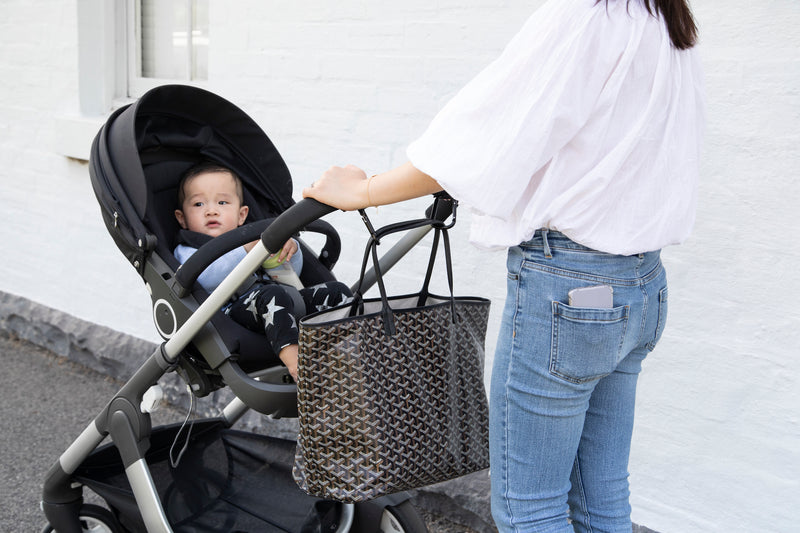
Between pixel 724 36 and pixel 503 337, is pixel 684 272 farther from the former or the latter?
pixel 503 337

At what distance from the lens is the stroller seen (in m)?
2.04

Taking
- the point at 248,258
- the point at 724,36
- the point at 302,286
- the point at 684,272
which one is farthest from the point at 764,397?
the point at 248,258

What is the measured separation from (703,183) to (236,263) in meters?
1.50

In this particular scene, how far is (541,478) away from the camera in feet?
5.31

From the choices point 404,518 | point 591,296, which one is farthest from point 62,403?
point 591,296

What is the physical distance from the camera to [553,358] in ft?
4.98

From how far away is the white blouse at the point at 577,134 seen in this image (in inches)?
55.7

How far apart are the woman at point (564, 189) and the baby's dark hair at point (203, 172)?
109cm

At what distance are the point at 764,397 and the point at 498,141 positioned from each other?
5.13 ft

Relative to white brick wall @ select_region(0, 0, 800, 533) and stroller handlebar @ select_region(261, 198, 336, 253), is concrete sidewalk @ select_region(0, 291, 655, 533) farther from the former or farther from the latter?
stroller handlebar @ select_region(261, 198, 336, 253)

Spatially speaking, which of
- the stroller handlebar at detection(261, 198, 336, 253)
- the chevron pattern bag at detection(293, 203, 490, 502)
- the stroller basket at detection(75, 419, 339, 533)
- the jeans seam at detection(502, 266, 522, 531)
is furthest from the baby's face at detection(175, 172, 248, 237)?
the jeans seam at detection(502, 266, 522, 531)

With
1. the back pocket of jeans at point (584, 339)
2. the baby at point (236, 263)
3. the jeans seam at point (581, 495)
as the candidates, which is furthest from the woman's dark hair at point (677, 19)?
the baby at point (236, 263)

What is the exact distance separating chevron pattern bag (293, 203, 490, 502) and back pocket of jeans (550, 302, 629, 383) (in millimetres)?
369

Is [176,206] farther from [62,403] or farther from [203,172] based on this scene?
[62,403]
